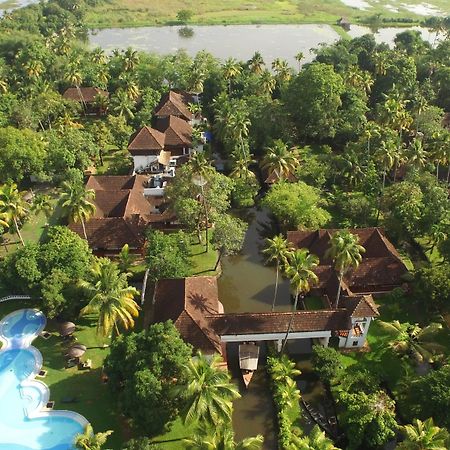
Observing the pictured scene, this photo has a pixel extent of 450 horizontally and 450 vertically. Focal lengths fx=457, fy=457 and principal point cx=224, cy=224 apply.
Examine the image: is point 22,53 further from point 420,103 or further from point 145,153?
point 420,103

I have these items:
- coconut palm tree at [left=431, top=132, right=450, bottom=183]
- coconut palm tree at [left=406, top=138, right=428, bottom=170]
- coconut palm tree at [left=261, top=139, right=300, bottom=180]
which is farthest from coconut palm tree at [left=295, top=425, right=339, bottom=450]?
coconut palm tree at [left=431, top=132, right=450, bottom=183]

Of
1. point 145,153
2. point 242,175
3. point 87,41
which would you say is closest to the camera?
point 242,175

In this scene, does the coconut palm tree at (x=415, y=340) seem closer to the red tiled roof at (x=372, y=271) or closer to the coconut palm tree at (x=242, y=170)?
the red tiled roof at (x=372, y=271)

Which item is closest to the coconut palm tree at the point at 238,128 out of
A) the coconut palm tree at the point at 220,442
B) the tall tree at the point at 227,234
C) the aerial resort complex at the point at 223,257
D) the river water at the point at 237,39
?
the aerial resort complex at the point at 223,257

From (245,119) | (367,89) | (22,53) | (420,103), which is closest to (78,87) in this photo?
(22,53)

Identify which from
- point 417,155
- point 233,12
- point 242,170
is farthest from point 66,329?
point 233,12

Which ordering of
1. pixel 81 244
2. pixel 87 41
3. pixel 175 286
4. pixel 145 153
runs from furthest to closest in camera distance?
pixel 87 41, pixel 145 153, pixel 81 244, pixel 175 286

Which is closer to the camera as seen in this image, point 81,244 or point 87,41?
point 81,244
